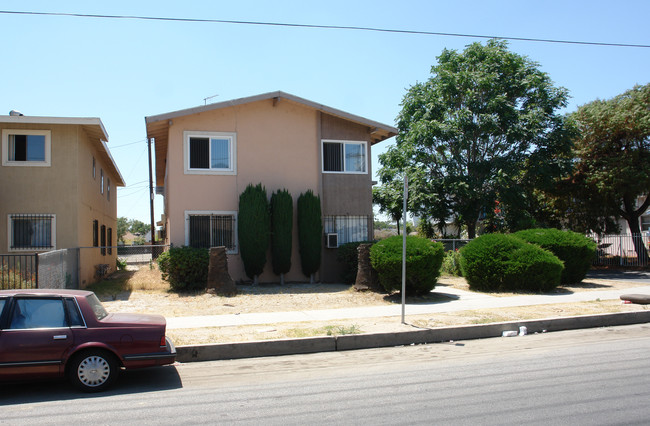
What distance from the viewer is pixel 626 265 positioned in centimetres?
2864

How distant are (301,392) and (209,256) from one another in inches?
370

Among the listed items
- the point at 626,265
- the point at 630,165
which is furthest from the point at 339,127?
the point at 626,265

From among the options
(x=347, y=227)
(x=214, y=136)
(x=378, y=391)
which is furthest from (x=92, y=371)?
(x=347, y=227)

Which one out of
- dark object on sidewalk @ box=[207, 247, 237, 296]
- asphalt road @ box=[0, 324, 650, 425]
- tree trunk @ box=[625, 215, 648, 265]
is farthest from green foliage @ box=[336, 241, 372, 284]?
tree trunk @ box=[625, 215, 648, 265]

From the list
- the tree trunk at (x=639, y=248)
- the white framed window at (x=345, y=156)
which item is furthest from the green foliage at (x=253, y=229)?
the tree trunk at (x=639, y=248)

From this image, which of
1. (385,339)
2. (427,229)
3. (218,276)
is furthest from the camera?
(427,229)

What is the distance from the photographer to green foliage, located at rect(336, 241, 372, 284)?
16812 millimetres

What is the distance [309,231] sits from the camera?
17.1 m

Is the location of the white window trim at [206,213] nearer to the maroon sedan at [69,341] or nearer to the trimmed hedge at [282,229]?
the trimmed hedge at [282,229]

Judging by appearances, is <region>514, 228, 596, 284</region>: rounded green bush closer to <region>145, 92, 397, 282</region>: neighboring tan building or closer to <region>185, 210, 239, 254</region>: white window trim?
<region>145, 92, 397, 282</region>: neighboring tan building

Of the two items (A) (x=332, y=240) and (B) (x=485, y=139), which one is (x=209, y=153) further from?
(B) (x=485, y=139)

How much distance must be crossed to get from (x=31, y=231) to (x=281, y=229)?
785 centimetres

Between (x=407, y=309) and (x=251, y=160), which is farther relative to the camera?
(x=251, y=160)

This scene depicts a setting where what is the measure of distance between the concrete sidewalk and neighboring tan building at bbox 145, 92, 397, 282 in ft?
16.5
